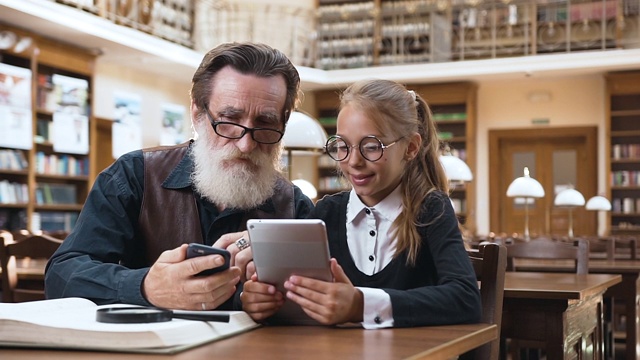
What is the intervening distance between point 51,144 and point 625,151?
7.59 metres

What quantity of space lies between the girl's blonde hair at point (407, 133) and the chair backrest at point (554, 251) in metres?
2.32

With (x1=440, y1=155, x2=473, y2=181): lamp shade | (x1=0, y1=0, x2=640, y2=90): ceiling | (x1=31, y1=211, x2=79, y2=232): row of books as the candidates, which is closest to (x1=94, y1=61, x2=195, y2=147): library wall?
(x1=0, y1=0, x2=640, y2=90): ceiling

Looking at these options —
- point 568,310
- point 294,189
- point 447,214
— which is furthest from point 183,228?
point 568,310

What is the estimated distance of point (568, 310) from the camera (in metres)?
2.77

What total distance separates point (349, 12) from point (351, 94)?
12.0 meters

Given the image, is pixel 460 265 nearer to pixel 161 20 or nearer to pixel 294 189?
pixel 294 189

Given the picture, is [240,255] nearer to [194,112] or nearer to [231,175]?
[231,175]

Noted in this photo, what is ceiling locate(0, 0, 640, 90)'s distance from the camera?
28.6ft

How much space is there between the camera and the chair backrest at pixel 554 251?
4125 mm

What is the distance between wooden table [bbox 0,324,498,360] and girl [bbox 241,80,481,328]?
0.21ft

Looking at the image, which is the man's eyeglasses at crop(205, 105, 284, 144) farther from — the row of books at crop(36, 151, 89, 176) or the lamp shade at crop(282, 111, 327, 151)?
the row of books at crop(36, 151, 89, 176)

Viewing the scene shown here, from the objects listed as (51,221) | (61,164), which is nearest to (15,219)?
(51,221)

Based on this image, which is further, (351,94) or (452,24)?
(452,24)

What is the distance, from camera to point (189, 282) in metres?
1.42
